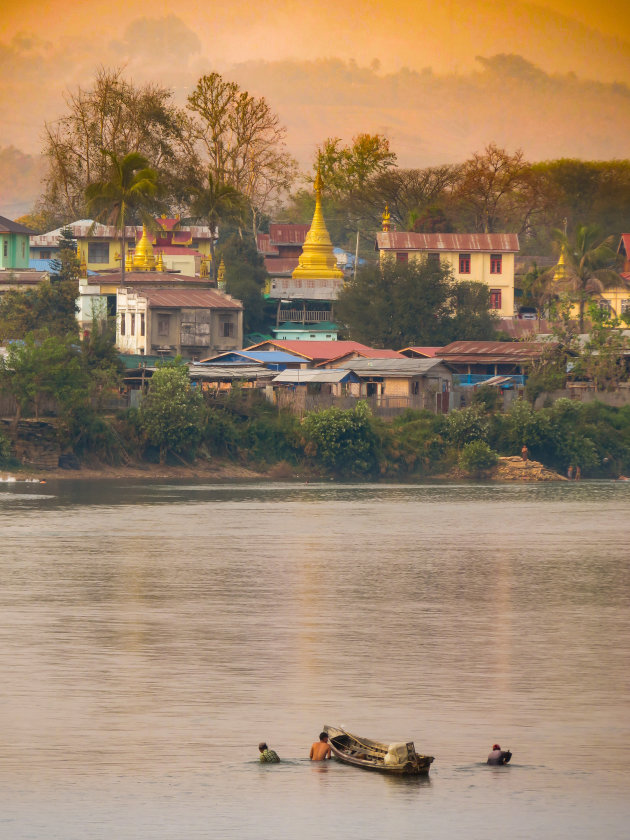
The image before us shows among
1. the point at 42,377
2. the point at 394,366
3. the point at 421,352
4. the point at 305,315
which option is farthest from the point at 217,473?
the point at 305,315

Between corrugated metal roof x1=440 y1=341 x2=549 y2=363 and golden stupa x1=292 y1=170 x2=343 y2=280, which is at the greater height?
golden stupa x1=292 y1=170 x2=343 y2=280

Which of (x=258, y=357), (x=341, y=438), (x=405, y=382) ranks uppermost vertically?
(x=258, y=357)

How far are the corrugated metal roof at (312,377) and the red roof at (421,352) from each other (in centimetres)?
649

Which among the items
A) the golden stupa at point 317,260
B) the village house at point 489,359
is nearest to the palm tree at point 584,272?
the village house at point 489,359

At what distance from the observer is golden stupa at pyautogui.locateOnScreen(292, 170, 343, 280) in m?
96.1

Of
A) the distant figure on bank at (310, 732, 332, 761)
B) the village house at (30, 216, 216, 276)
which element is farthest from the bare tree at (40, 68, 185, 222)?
the distant figure on bank at (310, 732, 332, 761)

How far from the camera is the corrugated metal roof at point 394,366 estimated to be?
77062 mm

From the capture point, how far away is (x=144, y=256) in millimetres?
93938

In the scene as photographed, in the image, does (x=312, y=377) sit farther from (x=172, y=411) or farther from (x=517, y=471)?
(x=517, y=471)

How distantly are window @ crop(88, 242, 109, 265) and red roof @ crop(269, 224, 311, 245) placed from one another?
47.6 ft

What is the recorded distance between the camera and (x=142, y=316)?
83188 millimetres

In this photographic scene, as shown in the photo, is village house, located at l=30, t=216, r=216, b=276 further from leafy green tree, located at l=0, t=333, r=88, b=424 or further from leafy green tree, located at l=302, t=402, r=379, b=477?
leafy green tree, located at l=302, t=402, r=379, b=477

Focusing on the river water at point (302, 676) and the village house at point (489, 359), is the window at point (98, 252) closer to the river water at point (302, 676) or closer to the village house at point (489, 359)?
the village house at point (489, 359)

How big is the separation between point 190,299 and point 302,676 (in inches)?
2280
